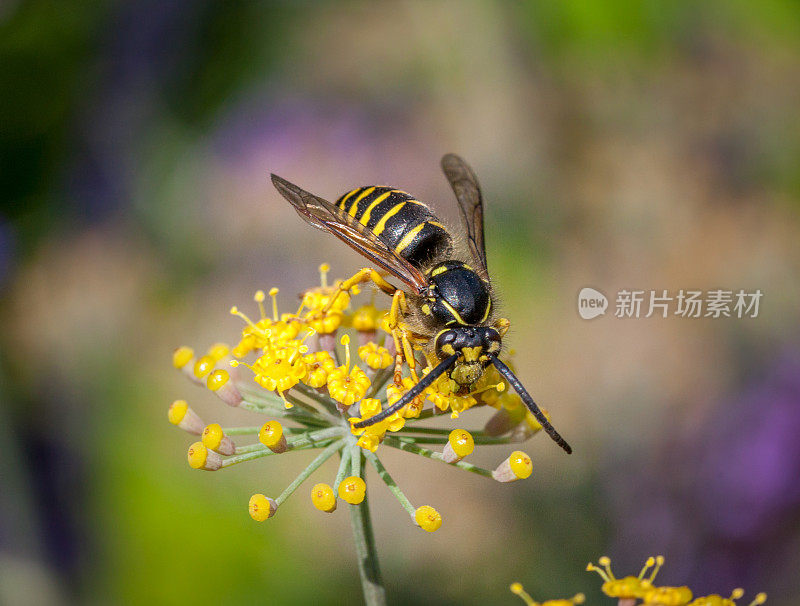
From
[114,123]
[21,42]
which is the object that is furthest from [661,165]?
[21,42]

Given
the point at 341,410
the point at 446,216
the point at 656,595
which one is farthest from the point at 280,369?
the point at 446,216

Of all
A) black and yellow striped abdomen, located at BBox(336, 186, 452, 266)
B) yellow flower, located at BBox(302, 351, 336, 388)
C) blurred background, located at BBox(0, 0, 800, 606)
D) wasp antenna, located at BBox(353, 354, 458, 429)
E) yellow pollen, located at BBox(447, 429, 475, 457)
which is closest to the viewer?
wasp antenna, located at BBox(353, 354, 458, 429)

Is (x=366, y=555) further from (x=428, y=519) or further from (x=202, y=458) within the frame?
(x=202, y=458)

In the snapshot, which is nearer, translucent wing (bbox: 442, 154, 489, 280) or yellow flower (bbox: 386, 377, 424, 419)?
yellow flower (bbox: 386, 377, 424, 419)

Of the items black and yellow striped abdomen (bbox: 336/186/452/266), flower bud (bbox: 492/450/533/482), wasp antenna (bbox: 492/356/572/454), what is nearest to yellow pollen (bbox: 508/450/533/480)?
flower bud (bbox: 492/450/533/482)

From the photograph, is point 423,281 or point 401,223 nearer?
point 423,281

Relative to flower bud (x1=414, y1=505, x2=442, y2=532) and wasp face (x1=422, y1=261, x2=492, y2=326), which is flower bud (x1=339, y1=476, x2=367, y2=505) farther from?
wasp face (x1=422, y1=261, x2=492, y2=326)

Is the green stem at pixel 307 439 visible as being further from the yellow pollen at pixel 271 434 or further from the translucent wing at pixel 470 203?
the translucent wing at pixel 470 203
